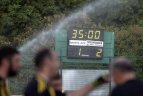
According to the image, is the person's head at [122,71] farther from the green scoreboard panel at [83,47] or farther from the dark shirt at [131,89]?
the green scoreboard panel at [83,47]

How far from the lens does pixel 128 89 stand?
5.09m

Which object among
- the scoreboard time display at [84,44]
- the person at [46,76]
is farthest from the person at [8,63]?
the scoreboard time display at [84,44]

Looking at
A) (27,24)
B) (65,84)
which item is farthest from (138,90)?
(27,24)

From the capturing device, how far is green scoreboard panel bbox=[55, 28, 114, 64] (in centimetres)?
2119

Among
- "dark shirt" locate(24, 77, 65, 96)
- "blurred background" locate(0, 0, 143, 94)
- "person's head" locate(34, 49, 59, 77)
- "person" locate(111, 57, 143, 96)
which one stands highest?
"blurred background" locate(0, 0, 143, 94)

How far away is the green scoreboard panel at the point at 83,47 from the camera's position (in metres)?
21.2

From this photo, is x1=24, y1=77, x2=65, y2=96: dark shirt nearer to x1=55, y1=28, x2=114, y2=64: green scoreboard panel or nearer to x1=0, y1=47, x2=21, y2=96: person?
x1=0, y1=47, x2=21, y2=96: person

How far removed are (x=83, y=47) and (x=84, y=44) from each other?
15cm

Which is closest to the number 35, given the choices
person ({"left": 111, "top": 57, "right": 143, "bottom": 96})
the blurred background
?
the blurred background

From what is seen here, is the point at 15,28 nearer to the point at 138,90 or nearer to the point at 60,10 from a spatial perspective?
the point at 60,10

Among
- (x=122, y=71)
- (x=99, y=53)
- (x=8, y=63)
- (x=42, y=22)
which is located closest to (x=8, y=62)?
(x=8, y=63)

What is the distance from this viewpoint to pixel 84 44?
21250 millimetres

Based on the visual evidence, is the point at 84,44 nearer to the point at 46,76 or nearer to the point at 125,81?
the point at 46,76

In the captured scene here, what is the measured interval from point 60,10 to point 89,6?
3.96 metres
